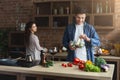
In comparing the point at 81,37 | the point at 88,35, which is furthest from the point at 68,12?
the point at 81,37

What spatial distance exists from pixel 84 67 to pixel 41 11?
9.51ft

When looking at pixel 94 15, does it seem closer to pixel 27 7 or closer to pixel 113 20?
pixel 113 20

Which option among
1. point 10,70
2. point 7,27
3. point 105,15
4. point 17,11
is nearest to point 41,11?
point 17,11

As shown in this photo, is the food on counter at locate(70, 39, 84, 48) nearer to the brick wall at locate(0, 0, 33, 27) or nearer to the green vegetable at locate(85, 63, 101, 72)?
the green vegetable at locate(85, 63, 101, 72)

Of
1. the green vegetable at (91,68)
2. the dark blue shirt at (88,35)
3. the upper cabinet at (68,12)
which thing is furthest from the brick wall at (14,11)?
the green vegetable at (91,68)

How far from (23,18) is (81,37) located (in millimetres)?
2705

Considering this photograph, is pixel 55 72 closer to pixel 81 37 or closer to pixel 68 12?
pixel 81 37

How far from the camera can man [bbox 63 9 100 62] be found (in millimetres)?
2966

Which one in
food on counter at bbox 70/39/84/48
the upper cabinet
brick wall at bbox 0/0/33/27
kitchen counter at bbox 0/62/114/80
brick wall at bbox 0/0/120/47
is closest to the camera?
kitchen counter at bbox 0/62/114/80

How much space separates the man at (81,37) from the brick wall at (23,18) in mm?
1678

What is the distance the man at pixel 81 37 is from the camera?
117 inches

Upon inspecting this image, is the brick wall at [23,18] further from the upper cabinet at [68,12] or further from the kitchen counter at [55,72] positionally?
the kitchen counter at [55,72]

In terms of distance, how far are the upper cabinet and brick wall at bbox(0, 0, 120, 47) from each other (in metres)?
0.25

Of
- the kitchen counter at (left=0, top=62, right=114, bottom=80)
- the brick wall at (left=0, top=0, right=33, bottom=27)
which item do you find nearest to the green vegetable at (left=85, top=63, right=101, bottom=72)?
the kitchen counter at (left=0, top=62, right=114, bottom=80)
